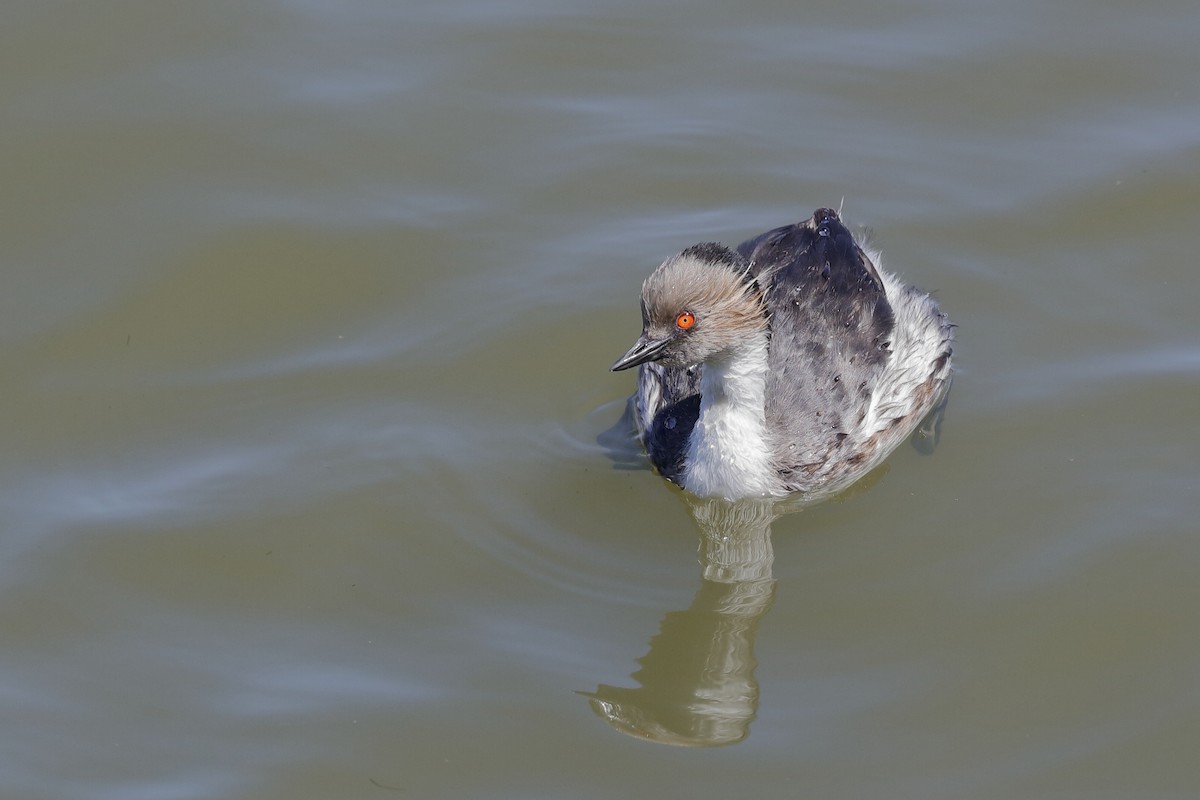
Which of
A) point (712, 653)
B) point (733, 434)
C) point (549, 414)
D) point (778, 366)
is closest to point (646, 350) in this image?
point (733, 434)

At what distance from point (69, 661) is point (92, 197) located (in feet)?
12.0

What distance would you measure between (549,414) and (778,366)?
1224 millimetres

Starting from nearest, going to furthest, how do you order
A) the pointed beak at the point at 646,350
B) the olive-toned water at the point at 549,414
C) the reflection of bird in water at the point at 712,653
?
the olive-toned water at the point at 549,414 < the reflection of bird in water at the point at 712,653 < the pointed beak at the point at 646,350

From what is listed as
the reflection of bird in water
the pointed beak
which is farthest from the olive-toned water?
the pointed beak

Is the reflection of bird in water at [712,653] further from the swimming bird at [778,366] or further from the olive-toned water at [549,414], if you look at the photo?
the swimming bird at [778,366]

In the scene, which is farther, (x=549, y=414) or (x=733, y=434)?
(x=549, y=414)

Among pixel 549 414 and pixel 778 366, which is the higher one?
pixel 778 366

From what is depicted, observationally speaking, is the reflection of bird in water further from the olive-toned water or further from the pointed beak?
the pointed beak

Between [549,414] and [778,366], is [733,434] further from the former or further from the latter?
[549,414]

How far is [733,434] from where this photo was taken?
7887 millimetres

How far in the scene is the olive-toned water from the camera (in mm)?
6711

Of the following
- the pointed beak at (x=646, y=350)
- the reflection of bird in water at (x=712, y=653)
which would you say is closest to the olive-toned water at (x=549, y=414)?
the reflection of bird in water at (x=712, y=653)

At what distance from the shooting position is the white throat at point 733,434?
7.82 meters

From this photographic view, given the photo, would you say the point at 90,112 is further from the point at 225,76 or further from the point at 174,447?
the point at 174,447
